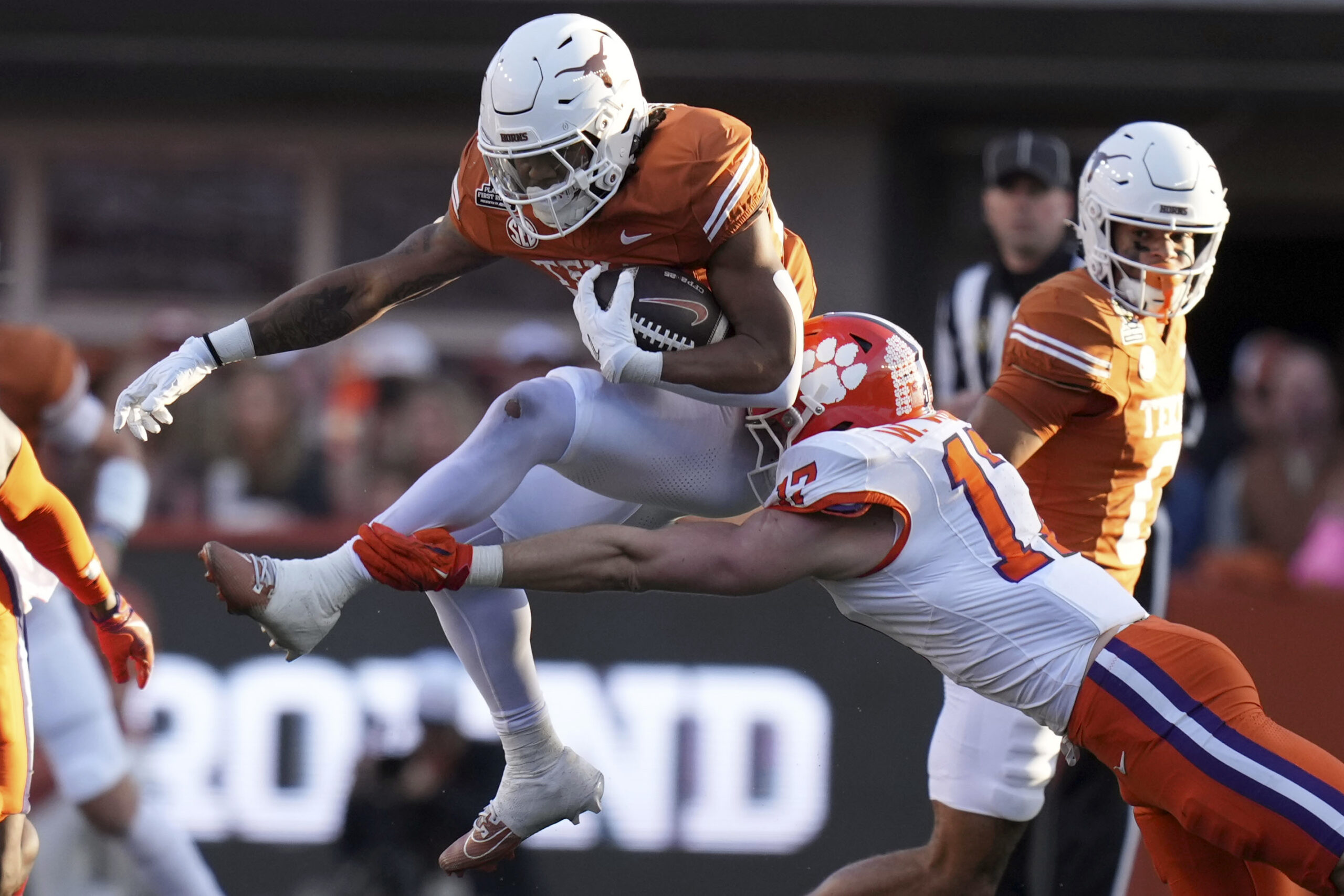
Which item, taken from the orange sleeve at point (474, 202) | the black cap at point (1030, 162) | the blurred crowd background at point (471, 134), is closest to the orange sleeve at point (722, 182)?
the orange sleeve at point (474, 202)

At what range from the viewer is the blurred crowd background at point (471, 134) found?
7.87 metres

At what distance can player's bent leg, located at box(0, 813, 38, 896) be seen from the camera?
368 cm

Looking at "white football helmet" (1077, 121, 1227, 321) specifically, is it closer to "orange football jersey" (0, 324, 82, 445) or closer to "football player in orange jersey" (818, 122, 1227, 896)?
"football player in orange jersey" (818, 122, 1227, 896)

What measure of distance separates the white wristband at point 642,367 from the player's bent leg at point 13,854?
1592 millimetres

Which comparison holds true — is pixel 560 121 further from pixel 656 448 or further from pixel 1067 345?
pixel 1067 345

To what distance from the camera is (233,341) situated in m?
3.74

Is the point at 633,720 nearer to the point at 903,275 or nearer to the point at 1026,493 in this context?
A: the point at 1026,493

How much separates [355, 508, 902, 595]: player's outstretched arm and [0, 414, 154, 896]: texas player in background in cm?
85

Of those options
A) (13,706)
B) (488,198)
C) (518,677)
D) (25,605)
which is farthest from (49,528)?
(488,198)

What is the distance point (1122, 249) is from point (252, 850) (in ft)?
9.83

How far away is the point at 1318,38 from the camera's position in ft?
26.1

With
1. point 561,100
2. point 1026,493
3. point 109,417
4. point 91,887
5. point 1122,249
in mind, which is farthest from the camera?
point 109,417

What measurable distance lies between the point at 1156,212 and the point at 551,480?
4.78ft

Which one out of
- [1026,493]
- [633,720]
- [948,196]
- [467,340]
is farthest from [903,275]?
[1026,493]
